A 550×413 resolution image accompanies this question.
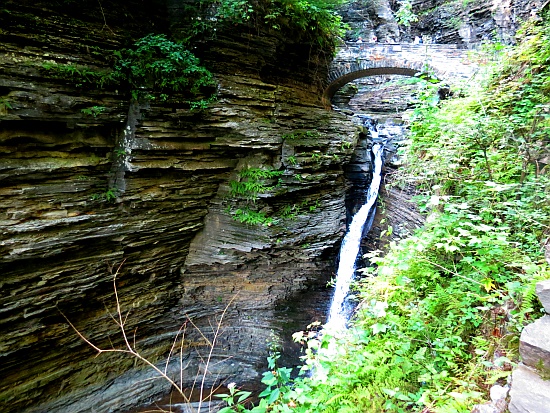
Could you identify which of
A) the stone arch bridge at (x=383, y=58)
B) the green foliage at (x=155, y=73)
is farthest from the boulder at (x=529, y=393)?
the stone arch bridge at (x=383, y=58)

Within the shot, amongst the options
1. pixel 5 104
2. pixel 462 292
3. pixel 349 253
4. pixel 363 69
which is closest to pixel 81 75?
pixel 5 104

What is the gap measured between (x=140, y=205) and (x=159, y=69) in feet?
8.45

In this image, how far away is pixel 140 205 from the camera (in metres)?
5.79

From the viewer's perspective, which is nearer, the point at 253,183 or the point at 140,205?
the point at 140,205

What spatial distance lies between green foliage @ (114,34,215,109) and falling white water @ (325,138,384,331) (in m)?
5.36

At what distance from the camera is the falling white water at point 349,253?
750cm

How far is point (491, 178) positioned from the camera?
11.0 feet

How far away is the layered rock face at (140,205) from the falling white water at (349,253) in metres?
0.52

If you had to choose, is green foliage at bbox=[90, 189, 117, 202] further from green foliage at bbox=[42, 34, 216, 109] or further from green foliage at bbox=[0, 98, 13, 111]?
green foliage at bbox=[0, 98, 13, 111]

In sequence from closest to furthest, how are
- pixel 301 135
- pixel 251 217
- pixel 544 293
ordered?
pixel 544 293, pixel 251 217, pixel 301 135

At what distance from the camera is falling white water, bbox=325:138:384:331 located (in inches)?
295

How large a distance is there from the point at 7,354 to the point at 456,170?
7.82m

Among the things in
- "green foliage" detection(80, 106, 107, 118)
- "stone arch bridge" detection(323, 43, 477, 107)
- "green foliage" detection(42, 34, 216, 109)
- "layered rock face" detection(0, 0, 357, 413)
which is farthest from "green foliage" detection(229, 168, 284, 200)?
"stone arch bridge" detection(323, 43, 477, 107)

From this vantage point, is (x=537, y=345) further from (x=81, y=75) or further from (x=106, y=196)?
(x=81, y=75)
